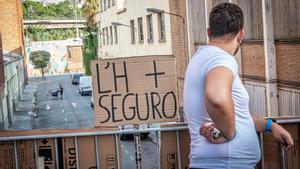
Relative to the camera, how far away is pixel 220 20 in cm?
261

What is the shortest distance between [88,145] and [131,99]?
0.57 m

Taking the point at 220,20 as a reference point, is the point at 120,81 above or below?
below

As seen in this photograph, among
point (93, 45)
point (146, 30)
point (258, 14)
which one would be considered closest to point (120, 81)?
point (258, 14)

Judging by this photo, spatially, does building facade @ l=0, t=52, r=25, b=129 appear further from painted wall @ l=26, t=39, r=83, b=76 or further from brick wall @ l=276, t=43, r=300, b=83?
painted wall @ l=26, t=39, r=83, b=76

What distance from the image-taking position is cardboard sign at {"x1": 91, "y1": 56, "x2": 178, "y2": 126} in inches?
169

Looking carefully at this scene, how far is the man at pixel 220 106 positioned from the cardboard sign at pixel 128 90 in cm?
149

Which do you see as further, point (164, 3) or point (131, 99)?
point (164, 3)

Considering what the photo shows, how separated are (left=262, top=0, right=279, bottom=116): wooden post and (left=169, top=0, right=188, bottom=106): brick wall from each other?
8475 mm

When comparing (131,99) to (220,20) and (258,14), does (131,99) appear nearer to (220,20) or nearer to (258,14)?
(220,20)

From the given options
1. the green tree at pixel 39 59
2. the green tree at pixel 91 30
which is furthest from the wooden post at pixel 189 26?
the green tree at pixel 39 59

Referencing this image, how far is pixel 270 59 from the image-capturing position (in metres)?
15.2

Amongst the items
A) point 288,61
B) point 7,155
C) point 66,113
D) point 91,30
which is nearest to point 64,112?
point 66,113

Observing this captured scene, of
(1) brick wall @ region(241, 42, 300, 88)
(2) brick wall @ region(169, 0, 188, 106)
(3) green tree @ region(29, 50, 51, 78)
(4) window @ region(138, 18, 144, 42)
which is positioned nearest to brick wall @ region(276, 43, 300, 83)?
(1) brick wall @ region(241, 42, 300, 88)

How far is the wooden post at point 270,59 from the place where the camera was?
15055 mm
